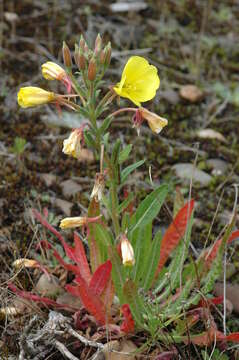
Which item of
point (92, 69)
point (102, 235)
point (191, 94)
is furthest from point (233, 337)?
point (191, 94)

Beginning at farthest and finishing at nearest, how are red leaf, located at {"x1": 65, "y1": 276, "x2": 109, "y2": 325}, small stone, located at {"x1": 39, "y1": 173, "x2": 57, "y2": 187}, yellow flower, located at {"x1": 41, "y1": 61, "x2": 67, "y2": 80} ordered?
small stone, located at {"x1": 39, "y1": 173, "x2": 57, "y2": 187} → red leaf, located at {"x1": 65, "y1": 276, "x2": 109, "y2": 325} → yellow flower, located at {"x1": 41, "y1": 61, "x2": 67, "y2": 80}

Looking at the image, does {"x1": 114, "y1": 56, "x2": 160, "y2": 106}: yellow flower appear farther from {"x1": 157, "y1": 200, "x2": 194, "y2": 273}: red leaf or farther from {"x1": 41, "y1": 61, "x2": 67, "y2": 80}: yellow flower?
{"x1": 157, "y1": 200, "x2": 194, "y2": 273}: red leaf

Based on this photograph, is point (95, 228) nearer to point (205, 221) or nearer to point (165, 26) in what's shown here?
point (205, 221)

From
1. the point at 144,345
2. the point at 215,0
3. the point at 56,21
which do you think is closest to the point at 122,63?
the point at 56,21

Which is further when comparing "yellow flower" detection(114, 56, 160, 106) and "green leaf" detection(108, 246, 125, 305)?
"green leaf" detection(108, 246, 125, 305)

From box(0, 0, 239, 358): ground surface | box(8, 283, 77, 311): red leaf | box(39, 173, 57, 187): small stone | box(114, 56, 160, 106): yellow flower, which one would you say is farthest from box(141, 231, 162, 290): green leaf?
box(39, 173, 57, 187): small stone

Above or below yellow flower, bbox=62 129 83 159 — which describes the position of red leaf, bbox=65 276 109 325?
below

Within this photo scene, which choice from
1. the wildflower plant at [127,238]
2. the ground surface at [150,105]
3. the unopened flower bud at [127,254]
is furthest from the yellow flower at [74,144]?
the ground surface at [150,105]

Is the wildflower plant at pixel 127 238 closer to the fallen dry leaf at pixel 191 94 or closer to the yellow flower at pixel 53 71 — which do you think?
the yellow flower at pixel 53 71
